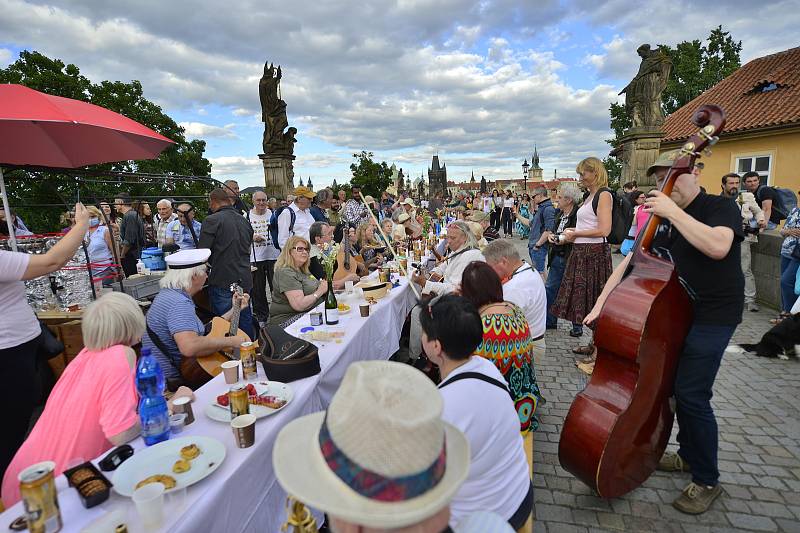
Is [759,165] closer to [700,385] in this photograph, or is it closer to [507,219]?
[507,219]

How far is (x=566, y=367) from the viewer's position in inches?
177

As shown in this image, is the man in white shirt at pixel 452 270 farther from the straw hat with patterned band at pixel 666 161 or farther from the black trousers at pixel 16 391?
the black trousers at pixel 16 391

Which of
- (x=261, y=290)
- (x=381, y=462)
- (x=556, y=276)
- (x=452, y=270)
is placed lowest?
(x=261, y=290)

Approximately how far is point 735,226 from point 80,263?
637cm

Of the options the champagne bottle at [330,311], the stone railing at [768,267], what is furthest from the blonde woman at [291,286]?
the stone railing at [768,267]

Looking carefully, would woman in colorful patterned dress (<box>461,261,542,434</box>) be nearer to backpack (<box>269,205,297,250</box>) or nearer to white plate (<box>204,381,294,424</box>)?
white plate (<box>204,381,294,424</box>)

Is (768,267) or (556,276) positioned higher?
(556,276)

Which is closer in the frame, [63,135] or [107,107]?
[63,135]

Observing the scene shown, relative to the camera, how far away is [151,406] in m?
1.67

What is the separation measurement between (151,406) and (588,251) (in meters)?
4.22

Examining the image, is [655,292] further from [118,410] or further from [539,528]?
[118,410]

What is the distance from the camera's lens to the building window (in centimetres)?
1560

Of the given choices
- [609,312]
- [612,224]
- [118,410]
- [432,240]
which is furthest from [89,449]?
[432,240]

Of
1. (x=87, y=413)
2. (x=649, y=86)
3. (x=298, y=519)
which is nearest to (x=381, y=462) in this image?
(x=298, y=519)
